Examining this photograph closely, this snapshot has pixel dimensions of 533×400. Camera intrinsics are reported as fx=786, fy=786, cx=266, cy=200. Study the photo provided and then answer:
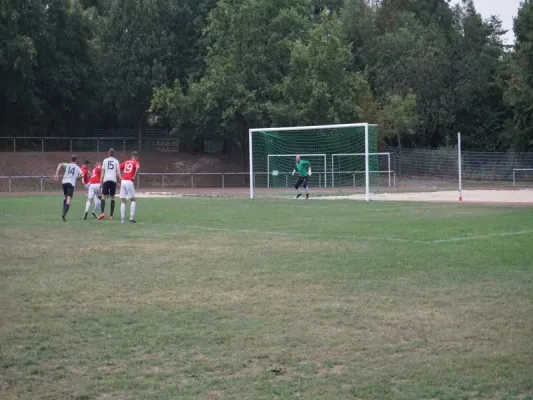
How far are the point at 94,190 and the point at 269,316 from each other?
15.4 m

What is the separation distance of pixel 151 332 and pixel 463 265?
18.6ft

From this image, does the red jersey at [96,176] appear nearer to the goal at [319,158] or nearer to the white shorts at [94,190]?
the white shorts at [94,190]

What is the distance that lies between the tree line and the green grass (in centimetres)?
3593

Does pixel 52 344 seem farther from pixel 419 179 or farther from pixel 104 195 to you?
pixel 419 179

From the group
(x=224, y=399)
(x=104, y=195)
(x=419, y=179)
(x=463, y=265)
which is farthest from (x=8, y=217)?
(x=419, y=179)

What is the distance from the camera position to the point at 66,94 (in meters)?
55.3

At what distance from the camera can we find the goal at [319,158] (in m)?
45.7

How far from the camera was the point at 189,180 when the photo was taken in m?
54.3

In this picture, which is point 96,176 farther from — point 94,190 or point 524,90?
Answer: point 524,90

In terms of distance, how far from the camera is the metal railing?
46281 millimetres

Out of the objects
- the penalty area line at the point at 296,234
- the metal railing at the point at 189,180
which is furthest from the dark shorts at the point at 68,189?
the metal railing at the point at 189,180

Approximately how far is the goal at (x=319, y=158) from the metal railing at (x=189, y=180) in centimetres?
6

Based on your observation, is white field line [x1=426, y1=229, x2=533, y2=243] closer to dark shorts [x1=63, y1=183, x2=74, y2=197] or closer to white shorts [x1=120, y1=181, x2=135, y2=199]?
white shorts [x1=120, y1=181, x2=135, y2=199]

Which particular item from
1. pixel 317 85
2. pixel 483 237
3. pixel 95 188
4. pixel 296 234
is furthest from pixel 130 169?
pixel 317 85
